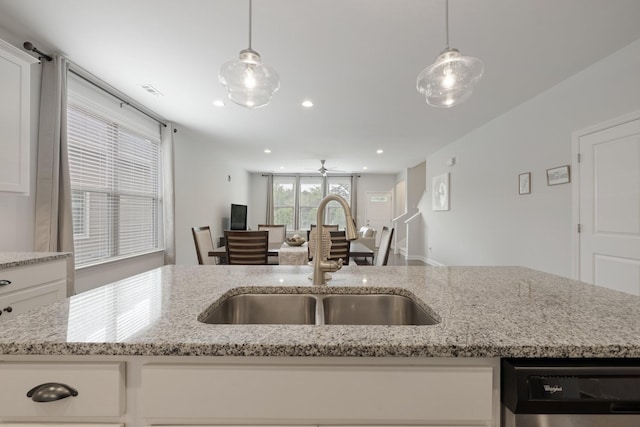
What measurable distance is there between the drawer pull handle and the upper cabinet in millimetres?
1952

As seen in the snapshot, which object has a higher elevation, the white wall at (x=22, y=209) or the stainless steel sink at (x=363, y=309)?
the white wall at (x=22, y=209)

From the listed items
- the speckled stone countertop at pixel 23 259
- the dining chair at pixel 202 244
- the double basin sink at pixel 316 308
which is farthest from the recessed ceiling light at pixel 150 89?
the double basin sink at pixel 316 308

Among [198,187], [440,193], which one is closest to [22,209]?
[198,187]

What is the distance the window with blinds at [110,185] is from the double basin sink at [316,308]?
8.91 feet

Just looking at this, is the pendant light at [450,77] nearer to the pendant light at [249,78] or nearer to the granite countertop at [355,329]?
the pendant light at [249,78]

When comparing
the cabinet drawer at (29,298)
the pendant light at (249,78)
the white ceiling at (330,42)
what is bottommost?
the cabinet drawer at (29,298)

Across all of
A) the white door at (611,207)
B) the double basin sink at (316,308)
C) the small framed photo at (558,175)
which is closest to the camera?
the double basin sink at (316,308)

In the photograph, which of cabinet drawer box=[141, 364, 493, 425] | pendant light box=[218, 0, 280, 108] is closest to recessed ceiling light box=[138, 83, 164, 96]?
pendant light box=[218, 0, 280, 108]

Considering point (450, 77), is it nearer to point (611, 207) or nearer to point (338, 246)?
point (338, 246)

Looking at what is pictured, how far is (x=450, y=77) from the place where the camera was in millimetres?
1475

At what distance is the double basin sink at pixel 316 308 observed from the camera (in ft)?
3.63

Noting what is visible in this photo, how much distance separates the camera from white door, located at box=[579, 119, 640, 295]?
2273 millimetres

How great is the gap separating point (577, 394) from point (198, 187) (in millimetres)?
5630

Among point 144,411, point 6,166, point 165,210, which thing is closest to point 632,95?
point 144,411
